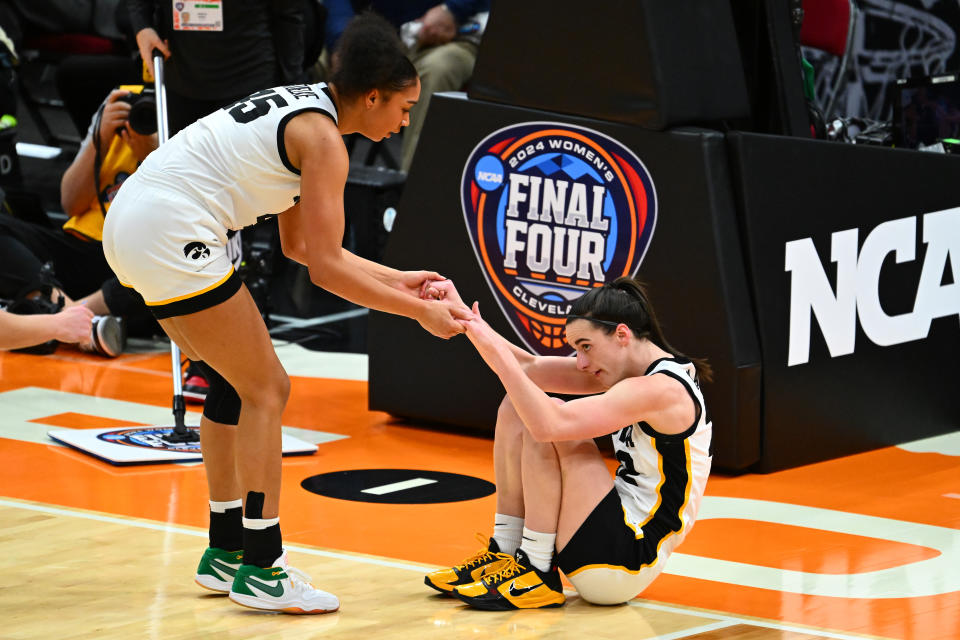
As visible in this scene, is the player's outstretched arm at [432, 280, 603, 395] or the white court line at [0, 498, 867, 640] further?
the player's outstretched arm at [432, 280, 603, 395]

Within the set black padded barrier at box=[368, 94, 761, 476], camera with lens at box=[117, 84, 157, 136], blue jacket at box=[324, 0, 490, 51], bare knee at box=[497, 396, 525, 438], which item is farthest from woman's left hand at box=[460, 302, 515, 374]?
blue jacket at box=[324, 0, 490, 51]

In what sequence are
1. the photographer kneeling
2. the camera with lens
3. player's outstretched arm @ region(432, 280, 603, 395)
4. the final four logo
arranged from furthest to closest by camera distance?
the photographer kneeling
the camera with lens
the final four logo
player's outstretched arm @ region(432, 280, 603, 395)

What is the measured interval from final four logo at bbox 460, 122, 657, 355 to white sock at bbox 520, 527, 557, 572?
1.81 metres

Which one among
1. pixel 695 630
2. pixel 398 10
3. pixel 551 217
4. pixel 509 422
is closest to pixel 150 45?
pixel 551 217

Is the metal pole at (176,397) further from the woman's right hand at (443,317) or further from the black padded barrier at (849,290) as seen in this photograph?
the black padded barrier at (849,290)

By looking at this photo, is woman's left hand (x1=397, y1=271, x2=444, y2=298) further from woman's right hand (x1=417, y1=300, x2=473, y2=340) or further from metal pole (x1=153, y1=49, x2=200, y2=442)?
metal pole (x1=153, y1=49, x2=200, y2=442)

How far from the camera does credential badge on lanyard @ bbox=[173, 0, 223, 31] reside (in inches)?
241

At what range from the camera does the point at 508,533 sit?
3.88 meters

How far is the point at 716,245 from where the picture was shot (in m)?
5.16

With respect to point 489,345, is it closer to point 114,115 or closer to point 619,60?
point 619,60

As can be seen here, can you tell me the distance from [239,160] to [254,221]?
8.2 inches

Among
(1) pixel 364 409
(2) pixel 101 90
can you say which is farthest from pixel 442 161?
(2) pixel 101 90

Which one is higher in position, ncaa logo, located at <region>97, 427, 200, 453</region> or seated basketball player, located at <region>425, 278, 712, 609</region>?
seated basketball player, located at <region>425, 278, 712, 609</region>

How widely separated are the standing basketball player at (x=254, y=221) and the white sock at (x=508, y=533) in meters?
0.50
